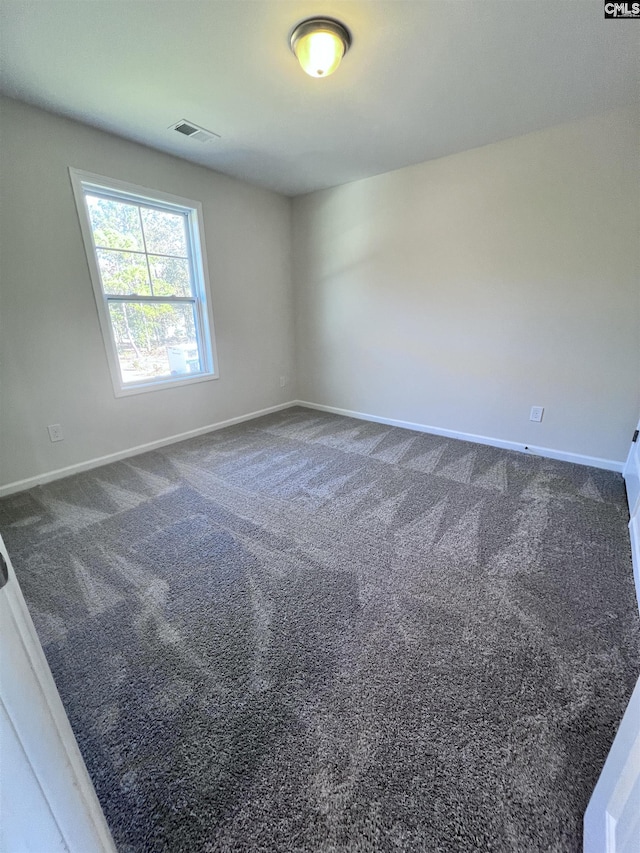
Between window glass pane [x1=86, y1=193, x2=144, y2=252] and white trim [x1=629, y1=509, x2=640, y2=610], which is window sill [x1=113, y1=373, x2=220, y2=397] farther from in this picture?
white trim [x1=629, y1=509, x2=640, y2=610]

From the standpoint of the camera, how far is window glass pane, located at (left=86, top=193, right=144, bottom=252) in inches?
103

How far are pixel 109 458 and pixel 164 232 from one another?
2048mm

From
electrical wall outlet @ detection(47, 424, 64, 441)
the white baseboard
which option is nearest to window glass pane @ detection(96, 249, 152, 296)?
electrical wall outlet @ detection(47, 424, 64, 441)

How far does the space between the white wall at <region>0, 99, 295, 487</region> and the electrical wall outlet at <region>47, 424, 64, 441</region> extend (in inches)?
1.4

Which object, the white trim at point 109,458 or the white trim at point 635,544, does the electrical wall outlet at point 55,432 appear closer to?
the white trim at point 109,458

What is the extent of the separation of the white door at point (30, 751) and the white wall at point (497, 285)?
3.33 meters

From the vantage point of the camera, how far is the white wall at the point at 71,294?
2.26 metres

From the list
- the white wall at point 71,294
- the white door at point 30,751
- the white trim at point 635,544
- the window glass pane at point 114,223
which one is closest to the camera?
the white door at point 30,751

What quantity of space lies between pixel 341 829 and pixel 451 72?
10.5 ft

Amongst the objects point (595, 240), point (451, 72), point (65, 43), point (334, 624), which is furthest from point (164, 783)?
point (595, 240)

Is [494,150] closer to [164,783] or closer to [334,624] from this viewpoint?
[334,624]

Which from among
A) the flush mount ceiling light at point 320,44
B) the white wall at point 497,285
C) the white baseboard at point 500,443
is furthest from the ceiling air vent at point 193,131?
the white baseboard at point 500,443

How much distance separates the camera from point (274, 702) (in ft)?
3.75

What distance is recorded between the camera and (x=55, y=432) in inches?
103
